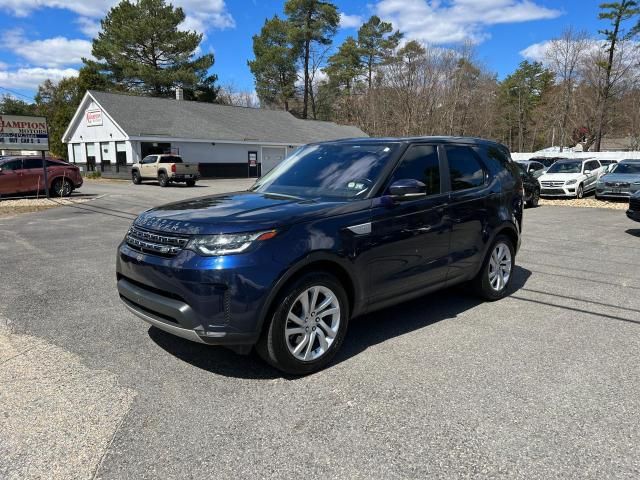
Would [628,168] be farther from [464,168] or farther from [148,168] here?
[148,168]

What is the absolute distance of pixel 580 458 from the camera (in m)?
2.74

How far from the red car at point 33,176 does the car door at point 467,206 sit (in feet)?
61.5

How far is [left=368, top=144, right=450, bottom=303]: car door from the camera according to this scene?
418cm

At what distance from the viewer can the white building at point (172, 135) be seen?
112 feet

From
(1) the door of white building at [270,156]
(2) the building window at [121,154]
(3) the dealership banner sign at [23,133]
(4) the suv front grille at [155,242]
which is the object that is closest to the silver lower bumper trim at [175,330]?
(4) the suv front grille at [155,242]

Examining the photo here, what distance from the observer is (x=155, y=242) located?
3.67 meters

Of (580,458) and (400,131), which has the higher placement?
(400,131)

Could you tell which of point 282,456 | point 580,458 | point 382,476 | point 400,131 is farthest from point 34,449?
point 400,131

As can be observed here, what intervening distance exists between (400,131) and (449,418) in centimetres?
3994

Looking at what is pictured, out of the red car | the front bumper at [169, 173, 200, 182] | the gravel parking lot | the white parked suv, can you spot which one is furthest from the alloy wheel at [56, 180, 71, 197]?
the white parked suv

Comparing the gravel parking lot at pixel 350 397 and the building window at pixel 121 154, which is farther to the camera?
the building window at pixel 121 154

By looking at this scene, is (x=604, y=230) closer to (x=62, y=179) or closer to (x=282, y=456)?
(x=282, y=456)

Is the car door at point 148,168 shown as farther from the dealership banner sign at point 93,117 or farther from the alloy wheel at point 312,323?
the alloy wheel at point 312,323

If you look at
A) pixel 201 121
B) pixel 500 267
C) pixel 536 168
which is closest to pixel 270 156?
pixel 201 121
